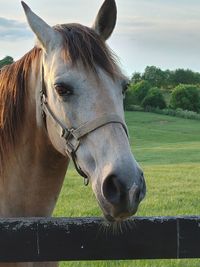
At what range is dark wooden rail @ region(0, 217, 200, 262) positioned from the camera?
2709mm

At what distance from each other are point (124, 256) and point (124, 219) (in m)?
0.30

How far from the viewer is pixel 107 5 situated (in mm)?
3303

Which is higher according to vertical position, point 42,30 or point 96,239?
point 42,30

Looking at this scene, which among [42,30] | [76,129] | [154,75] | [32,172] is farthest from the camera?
[154,75]

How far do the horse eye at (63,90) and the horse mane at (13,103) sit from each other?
0.47 meters

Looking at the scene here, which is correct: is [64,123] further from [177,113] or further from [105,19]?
[177,113]

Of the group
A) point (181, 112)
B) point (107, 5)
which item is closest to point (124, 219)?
point (107, 5)

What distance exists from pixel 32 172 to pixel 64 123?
0.49 meters

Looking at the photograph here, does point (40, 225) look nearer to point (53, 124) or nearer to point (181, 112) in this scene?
point (53, 124)

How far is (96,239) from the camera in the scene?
2.76m

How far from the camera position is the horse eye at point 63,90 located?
9.52 ft

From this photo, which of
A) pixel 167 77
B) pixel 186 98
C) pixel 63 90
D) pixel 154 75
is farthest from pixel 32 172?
pixel 167 77

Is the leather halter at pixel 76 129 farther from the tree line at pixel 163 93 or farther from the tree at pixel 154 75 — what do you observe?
the tree at pixel 154 75

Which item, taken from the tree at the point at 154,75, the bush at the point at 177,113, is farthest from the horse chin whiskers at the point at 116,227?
the tree at the point at 154,75
